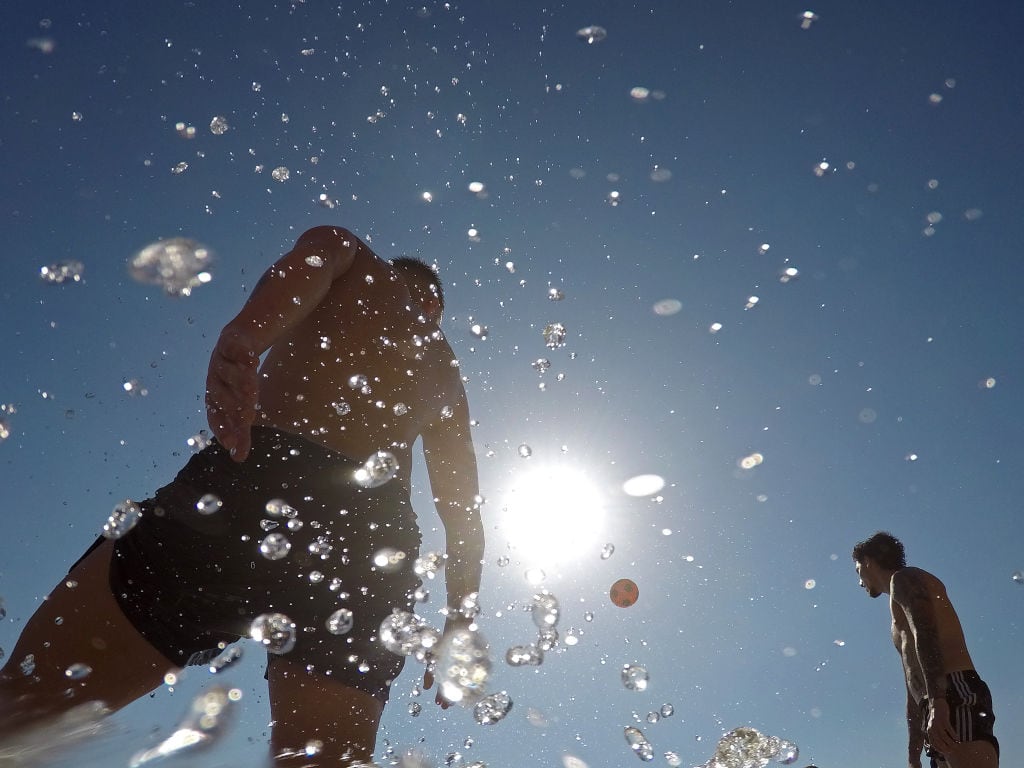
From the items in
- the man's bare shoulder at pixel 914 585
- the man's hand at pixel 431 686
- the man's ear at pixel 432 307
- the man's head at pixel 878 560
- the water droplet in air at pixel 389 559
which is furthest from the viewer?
the man's head at pixel 878 560

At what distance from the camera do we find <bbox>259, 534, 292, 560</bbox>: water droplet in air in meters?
1.78

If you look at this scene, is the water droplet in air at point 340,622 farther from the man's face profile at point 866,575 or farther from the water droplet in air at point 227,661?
the man's face profile at point 866,575

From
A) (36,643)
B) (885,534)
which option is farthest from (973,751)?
(36,643)

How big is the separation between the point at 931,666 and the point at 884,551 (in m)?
0.77

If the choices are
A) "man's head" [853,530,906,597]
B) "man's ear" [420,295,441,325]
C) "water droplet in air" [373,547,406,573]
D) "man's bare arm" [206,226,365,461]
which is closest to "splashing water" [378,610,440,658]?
"water droplet in air" [373,547,406,573]

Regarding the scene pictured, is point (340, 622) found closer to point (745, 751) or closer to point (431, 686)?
point (431, 686)

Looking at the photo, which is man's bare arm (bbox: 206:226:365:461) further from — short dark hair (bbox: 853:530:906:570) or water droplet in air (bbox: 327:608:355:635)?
short dark hair (bbox: 853:530:906:570)

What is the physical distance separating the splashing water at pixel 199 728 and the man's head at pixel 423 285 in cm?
162

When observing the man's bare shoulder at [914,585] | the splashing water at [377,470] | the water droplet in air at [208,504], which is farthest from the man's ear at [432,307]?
the man's bare shoulder at [914,585]

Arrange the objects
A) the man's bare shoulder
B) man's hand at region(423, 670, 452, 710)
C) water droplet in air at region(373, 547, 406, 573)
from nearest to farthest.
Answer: water droplet in air at region(373, 547, 406, 573), man's hand at region(423, 670, 452, 710), the man's bare shoulder

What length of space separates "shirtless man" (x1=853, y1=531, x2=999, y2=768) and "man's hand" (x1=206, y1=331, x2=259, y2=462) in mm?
3860

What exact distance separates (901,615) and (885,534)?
51 cm

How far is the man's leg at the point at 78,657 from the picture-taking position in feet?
5.37

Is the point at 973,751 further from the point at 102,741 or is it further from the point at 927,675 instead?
the point at 102,741
